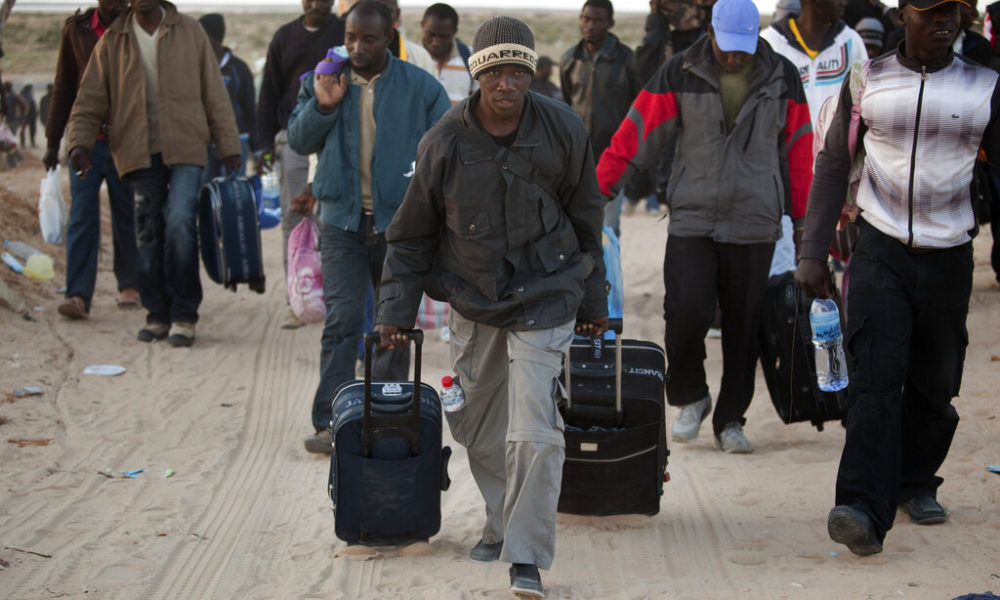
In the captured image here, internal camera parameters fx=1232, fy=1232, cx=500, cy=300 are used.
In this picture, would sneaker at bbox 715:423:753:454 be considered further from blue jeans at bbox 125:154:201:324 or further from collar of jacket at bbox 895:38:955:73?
blue jeans at bbox 125:154:201:324

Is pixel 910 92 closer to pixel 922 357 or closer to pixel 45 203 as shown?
pixel 922 357

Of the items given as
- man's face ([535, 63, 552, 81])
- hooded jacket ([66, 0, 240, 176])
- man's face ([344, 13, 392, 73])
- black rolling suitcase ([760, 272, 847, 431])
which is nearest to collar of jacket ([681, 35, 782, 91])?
black rolling suitcase ([760, 272, 847, 431])

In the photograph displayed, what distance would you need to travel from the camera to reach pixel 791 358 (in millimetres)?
6727

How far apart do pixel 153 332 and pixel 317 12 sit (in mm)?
2891

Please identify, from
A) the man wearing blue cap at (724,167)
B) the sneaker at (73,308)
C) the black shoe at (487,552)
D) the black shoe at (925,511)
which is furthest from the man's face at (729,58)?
the sneaker at (73,308)

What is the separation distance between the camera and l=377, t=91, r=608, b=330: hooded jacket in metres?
4.85

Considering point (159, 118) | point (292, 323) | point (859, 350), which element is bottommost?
point (292, 323)

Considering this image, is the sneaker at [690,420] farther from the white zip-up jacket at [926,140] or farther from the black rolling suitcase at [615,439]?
the white zip-up jacket at [926,140]

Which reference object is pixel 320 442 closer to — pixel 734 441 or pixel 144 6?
pixel 734 441

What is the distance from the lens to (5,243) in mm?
12609

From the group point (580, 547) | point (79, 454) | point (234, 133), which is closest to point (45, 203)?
point (234, 133)

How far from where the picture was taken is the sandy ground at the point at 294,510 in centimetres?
511

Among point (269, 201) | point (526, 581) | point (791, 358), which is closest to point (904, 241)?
point (791, 358)

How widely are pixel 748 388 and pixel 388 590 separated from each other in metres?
2.87
